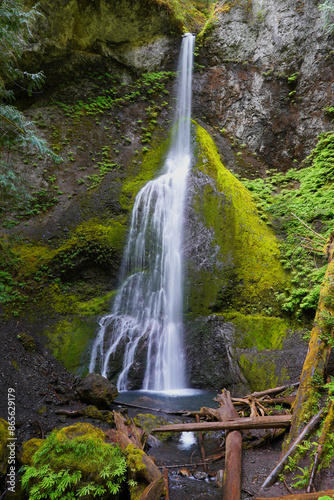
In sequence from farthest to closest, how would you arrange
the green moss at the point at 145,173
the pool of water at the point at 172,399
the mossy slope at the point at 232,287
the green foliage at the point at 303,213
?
the green moss at the point at 145,173 → the green foliage at the point at 303,213 → the mossy slope at the point at 232,287 → the pool of water at the point at 172,399

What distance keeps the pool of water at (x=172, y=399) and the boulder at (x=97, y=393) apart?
652mm

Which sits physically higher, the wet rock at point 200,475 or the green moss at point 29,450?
the green moss at point 29,450

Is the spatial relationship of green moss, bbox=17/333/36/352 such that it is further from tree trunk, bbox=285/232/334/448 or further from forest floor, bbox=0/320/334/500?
tree trunk, bbox=285/232/334/448

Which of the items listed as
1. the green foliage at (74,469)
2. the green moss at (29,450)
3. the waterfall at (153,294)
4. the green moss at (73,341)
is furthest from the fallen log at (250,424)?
the green moss at (73,341)

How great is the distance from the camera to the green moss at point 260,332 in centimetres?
725

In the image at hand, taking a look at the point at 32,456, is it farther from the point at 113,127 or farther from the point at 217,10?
the point at 217,10

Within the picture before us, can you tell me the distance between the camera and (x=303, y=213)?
30.8ft

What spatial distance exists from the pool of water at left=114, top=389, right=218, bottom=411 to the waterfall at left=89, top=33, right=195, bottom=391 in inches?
20.2

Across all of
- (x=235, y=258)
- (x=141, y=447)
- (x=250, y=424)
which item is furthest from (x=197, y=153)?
(x=141, y=447)

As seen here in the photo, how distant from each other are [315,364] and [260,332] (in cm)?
418

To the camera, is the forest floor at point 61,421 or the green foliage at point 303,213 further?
the green foliage at point 303,213

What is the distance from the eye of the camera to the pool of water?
252 inches

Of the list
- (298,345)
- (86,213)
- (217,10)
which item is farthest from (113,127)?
(298,345)

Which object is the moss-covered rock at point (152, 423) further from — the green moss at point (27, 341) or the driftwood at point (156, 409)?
the green moss at point (27, 341)
